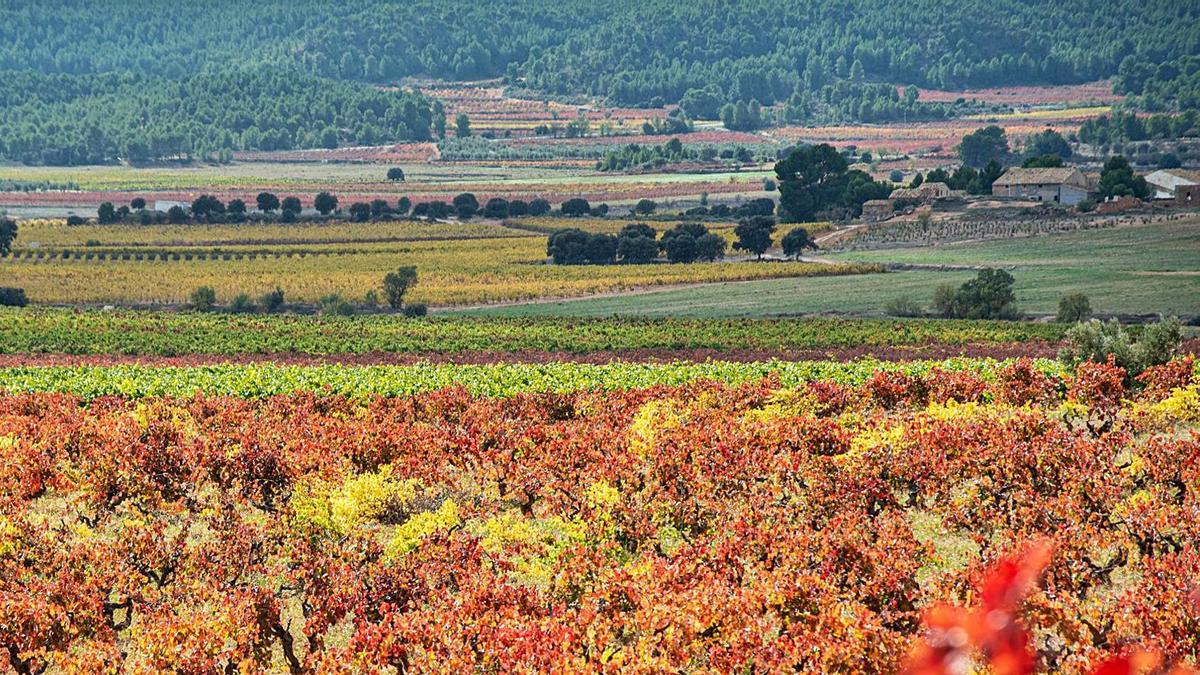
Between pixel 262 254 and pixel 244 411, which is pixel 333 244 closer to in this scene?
pixel 262 254

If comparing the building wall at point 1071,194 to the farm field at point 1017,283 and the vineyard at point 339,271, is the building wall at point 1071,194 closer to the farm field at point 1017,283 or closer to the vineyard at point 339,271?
the farm field at point 1017,283

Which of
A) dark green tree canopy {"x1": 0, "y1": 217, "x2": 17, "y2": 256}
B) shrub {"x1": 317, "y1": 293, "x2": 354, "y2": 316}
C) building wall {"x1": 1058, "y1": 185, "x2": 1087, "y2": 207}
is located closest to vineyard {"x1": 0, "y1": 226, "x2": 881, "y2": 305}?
dark green tree canopy {"x1": 0, "y1": 217, "x2": 17, "y2": 256}

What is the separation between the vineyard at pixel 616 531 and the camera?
1544 centimetres

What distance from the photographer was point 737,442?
26391mm

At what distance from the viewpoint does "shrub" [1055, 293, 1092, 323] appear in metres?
77.8

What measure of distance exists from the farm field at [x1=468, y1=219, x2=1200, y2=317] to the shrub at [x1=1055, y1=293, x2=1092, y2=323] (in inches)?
176

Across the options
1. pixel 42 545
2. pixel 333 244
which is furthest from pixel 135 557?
pixel 333 244

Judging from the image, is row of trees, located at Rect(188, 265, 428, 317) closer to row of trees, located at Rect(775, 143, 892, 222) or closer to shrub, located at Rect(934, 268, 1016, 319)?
shrub, located at Rect(934, 268, 1016, 319)

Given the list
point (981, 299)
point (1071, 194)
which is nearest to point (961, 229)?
point (1071, 194)

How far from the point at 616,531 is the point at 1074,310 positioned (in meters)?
62.8

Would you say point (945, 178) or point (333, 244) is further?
point (945, 178)

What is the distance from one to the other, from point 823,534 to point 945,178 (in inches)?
5749

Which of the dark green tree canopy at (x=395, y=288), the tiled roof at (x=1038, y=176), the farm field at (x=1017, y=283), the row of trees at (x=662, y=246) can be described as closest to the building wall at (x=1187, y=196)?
the tiled roof at (x=1038, y=176)

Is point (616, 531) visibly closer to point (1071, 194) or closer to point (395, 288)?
point (395, 288)
